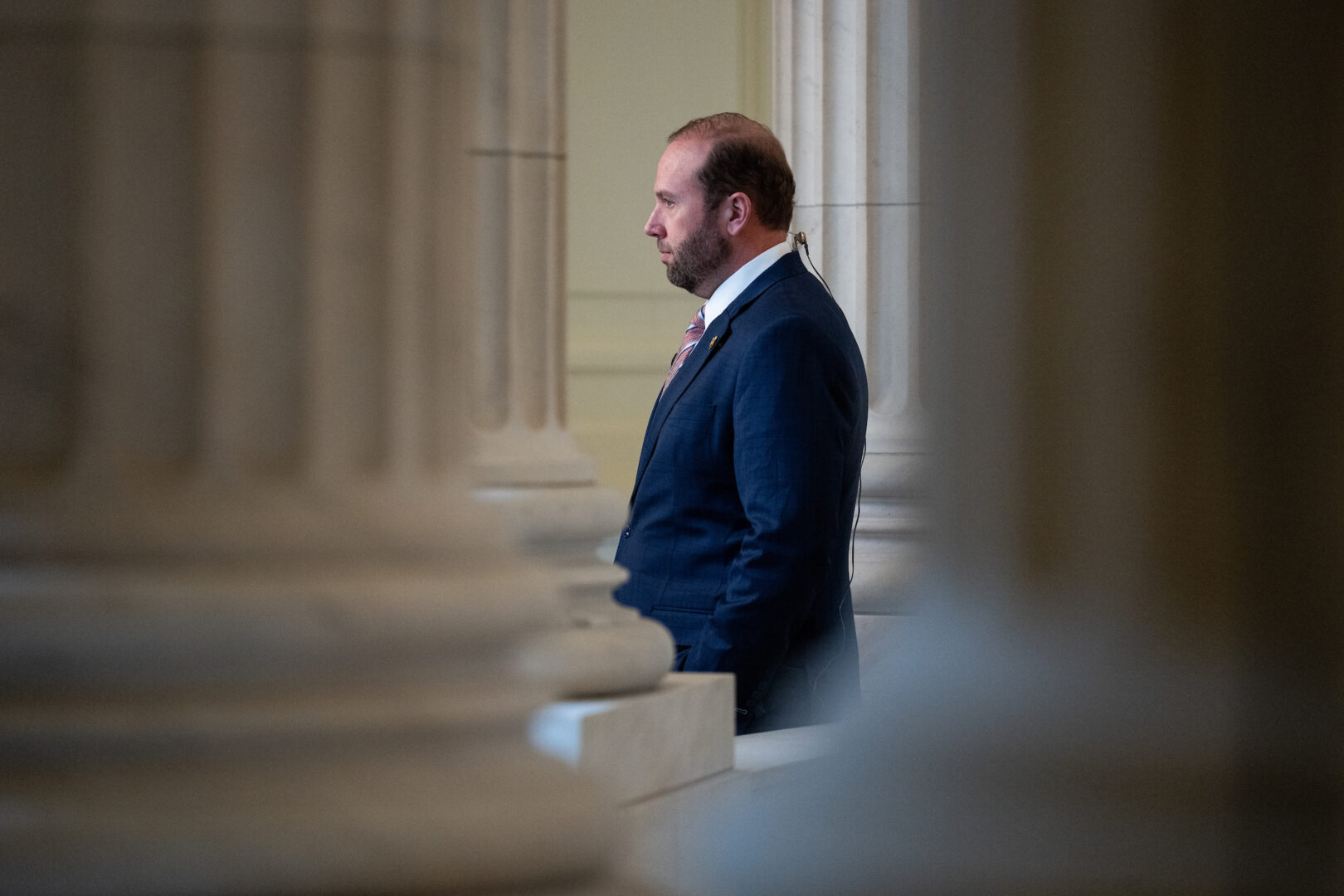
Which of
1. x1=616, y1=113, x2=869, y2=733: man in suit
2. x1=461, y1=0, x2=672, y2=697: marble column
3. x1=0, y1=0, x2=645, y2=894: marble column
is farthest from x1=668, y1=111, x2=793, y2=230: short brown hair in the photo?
x1=0, y1=0, x2=645, y2=894: marble column

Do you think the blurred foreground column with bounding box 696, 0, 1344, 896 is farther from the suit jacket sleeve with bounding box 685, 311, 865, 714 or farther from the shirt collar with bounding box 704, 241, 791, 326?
the shirt collar with bounding box 704, 241, 791, 326

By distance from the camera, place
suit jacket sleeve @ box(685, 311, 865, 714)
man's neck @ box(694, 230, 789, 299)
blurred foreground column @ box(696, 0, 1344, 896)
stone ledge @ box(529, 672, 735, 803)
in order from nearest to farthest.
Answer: stone ledge @ box(529, 672, 735, 803) < blurred foreground column @ box(696, 0, 1344, 896) < suit jacket sleeve @ box(685, 311, 865, 714) < man's neck @ box(694, 230, 789, 299)

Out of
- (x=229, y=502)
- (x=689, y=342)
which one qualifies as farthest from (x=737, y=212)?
(x=229, y=502)

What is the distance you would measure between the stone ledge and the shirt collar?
6.86 ft

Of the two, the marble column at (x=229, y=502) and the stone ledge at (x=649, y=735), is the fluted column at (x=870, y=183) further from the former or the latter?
the marble column at (x=229, y=502)

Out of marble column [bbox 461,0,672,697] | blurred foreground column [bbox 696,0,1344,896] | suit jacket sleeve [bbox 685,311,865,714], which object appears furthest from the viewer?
suit jacket sleeve [bbox 685,311,865,714]

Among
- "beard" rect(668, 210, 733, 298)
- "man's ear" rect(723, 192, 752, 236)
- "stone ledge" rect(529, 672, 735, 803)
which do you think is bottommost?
"stone ledge" rect(529, 672, 735, 803)

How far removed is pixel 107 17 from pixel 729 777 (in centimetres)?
248

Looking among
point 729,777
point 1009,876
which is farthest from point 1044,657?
point 729,777

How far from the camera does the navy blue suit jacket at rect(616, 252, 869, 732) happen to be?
16.9 ft

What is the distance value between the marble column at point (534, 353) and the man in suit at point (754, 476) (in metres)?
1.24

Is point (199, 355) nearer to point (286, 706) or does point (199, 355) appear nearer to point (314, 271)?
point (314, 271)

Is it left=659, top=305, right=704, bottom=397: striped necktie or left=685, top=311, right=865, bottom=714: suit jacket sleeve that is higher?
left=659, top=305, right=704, bottom=397: striped necktie

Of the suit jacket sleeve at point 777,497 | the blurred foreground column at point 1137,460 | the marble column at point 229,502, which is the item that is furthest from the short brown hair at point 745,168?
the marble column at point 229,502
